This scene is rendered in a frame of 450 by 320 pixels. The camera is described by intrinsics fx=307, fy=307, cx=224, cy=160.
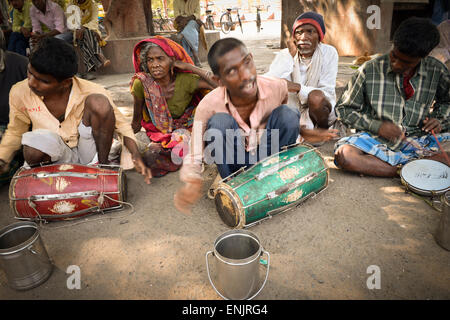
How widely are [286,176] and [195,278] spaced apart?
88 centimetres

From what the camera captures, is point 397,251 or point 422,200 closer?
point 397,251

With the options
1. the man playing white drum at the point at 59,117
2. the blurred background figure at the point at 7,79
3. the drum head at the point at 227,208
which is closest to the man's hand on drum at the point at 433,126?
the drum head at the point at 227,208

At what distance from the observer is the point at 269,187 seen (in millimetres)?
2008

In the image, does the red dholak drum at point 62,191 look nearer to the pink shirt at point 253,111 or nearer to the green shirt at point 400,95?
the pink shirt at point 253,111

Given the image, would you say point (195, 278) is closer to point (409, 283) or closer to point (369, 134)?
point (409, 283)

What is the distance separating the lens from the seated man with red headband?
2.85m

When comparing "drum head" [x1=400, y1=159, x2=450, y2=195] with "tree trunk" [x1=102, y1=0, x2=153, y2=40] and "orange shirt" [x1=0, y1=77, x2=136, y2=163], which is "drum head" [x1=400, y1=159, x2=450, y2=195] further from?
"tree trunk" [x1=102, y1=0, x2=153, y2=40]

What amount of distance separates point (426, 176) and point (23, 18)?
686cm

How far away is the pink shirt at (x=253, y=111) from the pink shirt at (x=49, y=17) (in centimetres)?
498

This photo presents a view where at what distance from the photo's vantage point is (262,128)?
91.0 inches

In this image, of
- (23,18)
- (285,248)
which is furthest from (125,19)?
(285,248)

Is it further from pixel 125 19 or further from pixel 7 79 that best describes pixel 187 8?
pixel 7 79

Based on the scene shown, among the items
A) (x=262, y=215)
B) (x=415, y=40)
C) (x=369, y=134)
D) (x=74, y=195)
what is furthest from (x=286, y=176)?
(x=74, y=195)

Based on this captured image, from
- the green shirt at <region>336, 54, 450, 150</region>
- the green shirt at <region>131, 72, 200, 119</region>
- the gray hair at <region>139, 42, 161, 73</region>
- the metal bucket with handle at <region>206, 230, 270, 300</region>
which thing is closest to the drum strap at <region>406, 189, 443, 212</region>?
the green shirt at <region>336, 54, 450, 150</region>
